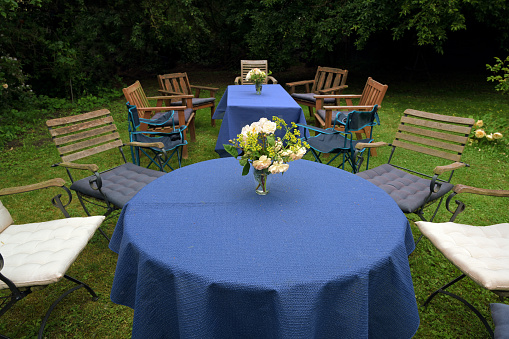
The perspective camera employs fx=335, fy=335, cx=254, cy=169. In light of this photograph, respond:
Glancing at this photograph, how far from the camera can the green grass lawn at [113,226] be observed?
2314 millimetres

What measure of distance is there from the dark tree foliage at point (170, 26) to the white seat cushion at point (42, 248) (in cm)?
620

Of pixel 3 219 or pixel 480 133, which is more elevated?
pixel 3 219

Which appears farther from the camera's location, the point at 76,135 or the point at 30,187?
the point at 76,135

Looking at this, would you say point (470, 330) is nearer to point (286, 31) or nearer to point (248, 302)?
point (248, 302)

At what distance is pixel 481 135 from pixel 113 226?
5525mm

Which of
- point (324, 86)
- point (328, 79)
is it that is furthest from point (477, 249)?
point (324, 86)

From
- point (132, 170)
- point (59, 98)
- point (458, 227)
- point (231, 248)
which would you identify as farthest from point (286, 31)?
point (231, 248)

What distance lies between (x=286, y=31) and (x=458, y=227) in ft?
27.6

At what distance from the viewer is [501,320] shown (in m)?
1.60

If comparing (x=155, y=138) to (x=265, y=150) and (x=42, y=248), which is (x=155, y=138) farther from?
(x=265, y=150)

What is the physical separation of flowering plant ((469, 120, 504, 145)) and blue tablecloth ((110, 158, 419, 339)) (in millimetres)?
4411

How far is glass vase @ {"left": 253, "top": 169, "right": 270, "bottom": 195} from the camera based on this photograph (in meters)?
1.96

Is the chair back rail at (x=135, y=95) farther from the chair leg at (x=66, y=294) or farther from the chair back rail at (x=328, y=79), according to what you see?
the chair back rail at (x=328, y=79)

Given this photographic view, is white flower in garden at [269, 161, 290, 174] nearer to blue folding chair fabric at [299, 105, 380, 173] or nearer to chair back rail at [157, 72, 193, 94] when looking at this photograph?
blue folding chair fabric at [299, 105, 380, 173]
